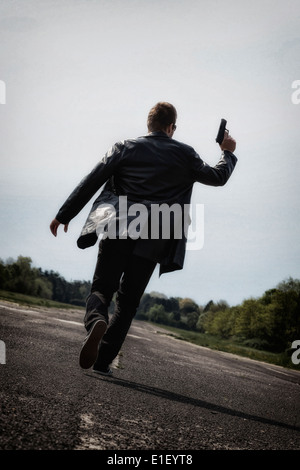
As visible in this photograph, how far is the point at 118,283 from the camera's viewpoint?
10.2 ft

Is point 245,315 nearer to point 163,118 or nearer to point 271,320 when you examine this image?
point 271,320

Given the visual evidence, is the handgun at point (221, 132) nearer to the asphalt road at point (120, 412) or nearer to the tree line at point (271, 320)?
the asphalt road at point (120, 412)

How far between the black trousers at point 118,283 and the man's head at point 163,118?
3.81ft

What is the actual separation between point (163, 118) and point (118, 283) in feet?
5.19

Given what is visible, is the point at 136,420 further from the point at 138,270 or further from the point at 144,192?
the point at 144,192

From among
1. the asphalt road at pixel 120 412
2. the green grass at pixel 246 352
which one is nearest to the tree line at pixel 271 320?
the green grass at pixel 246 352

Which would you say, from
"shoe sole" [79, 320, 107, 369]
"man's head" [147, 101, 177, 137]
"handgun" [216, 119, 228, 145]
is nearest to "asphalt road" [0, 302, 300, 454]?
"shoe sole" [79, 320, 107, 369]

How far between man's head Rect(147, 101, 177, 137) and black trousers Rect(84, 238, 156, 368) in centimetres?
116

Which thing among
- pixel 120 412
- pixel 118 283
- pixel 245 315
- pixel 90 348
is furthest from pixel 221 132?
pixel 245 315

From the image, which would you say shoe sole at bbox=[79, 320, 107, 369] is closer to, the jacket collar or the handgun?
the jacket collar

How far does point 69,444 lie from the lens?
61.7 inches

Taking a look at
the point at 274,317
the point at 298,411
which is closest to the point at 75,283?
the point at 274,317

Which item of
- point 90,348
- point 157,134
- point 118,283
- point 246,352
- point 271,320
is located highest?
point 157,134

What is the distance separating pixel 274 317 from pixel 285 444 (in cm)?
5422
